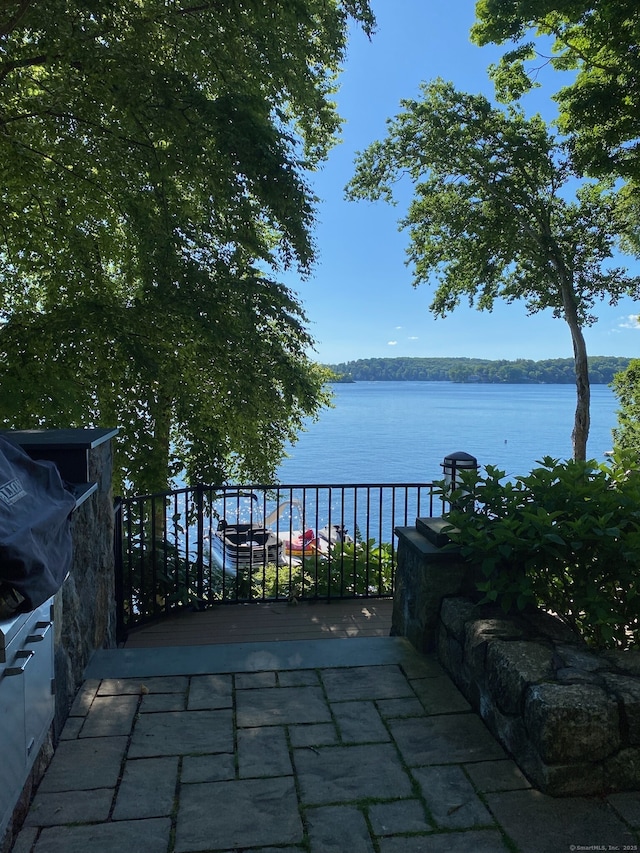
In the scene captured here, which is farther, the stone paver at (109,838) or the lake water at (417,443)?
the lake water at (417,443)

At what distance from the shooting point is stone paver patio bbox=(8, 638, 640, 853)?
1987mm

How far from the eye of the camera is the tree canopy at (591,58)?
809cm

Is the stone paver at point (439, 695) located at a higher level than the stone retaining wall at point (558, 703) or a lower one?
lower

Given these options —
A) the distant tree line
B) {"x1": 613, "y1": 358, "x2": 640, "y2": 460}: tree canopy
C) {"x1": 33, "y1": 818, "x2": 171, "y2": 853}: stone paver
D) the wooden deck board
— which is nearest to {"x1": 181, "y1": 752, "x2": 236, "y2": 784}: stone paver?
{"x1": 33, "y1": 818, "x2": 171, "y2": 853}: stone paver

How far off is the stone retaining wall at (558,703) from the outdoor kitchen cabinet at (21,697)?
70.7 inches

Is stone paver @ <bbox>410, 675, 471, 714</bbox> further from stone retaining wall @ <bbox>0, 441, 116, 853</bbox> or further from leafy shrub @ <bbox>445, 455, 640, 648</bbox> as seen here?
stone retaining wall @ <bbox>0, 441, 116, 853</bbox>

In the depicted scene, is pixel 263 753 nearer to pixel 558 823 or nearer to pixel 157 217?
pixel 558 823

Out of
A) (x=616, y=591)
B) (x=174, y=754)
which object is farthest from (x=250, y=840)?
(x=616, y=591)

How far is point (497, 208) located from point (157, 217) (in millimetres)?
9042

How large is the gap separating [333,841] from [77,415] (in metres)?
4.99

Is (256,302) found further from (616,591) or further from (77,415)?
(616,591)

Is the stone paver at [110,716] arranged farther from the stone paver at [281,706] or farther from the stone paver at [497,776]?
the stone paver at [497,776]

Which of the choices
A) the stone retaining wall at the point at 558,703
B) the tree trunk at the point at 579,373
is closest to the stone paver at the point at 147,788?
the stone retaining wall at the point at 558,703

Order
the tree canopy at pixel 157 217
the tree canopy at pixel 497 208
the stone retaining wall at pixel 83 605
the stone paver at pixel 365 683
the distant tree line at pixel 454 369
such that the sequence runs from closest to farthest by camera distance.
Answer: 1. the stone retaining wall at pixel 83 605
2. the stone paver at pixel 365 683
3. the tree canopy at pixel 157 217
4. the tree canopy at pixel 497 208
5. the distant tree line at pixel 454 369
